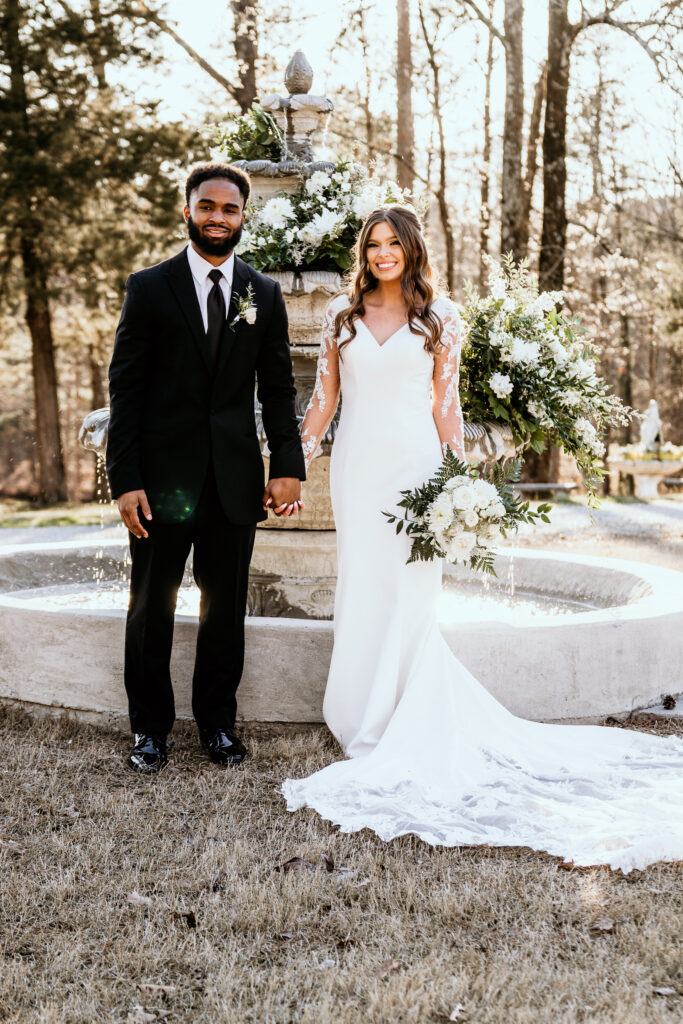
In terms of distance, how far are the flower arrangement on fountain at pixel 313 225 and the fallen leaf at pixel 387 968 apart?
3562mm

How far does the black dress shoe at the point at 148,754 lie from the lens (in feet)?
13.2

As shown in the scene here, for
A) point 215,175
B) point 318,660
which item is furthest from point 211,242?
point 318,660

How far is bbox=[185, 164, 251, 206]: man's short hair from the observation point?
3.93 metres

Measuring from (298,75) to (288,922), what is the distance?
444 cm

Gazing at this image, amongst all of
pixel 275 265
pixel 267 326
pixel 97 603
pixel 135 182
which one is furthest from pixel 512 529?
pixel 135 182

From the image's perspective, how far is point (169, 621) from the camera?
418 cm

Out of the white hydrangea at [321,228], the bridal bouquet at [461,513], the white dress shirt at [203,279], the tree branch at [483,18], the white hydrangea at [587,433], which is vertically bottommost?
the bridal bouquet at [461,513]

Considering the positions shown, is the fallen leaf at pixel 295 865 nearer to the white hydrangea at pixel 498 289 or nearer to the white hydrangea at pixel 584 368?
the white hydrangea at pixel 584 368

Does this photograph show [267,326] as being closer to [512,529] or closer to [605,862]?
[512,529]

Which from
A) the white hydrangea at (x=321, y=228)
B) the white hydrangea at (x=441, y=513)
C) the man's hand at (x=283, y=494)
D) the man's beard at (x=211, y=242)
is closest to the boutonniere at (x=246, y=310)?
the man's beard at (x=211, y=242)

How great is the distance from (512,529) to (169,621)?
4.69ft

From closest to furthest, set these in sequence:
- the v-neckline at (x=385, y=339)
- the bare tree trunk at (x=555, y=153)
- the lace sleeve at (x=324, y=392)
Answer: the v-neckline at (x=385, y=339)
the lace sleeve at (x=324, y=392)
the bare tree trunk at (x=555, y=153)

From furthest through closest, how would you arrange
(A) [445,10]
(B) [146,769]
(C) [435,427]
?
(A) [445,10] → (C) [435,427] → (B) [146,769]

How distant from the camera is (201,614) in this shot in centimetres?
428
